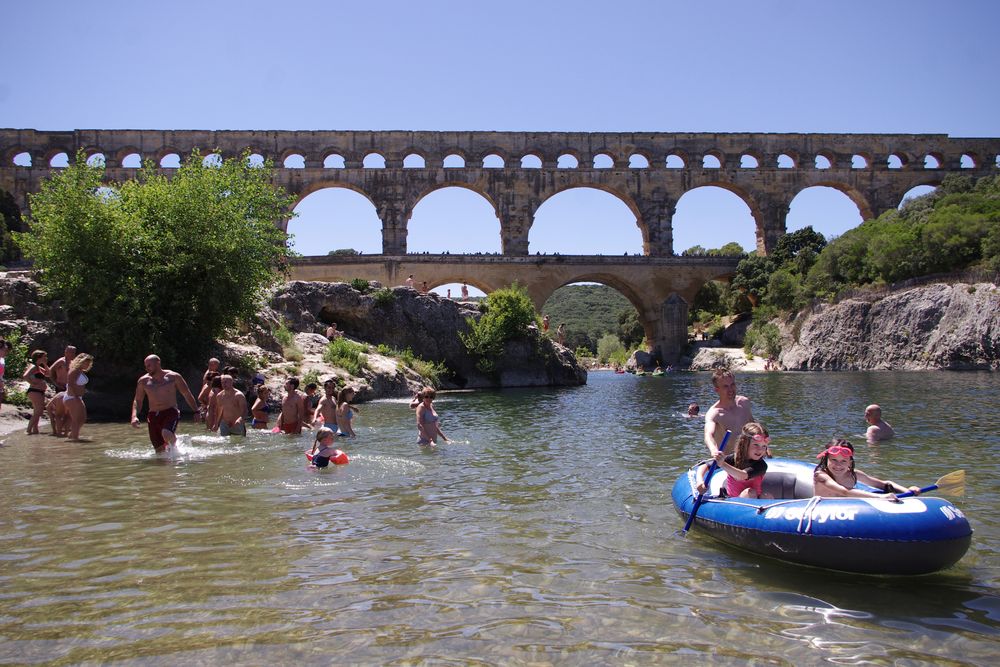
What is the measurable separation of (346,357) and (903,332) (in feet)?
85.9

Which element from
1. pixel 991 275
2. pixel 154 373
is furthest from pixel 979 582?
pixel 991 275

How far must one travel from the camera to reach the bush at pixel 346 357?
19.8 metres

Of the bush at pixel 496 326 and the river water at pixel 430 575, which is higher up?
the bush at pixel 496 326

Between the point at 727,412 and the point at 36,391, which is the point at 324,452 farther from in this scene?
the point at 36,391

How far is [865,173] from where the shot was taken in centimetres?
4581

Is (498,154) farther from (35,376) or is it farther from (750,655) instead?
(750,655)

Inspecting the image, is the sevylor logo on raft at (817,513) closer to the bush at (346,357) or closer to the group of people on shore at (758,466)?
the group of people on shore at (758,466)

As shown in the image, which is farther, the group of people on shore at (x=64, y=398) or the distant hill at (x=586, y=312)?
the distant hill at (x=586, y=312)

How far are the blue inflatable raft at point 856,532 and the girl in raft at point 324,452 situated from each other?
439 centimetres

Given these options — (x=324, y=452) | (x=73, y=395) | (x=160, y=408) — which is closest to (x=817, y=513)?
(x=324, y=452)

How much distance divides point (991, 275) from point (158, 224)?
104ft

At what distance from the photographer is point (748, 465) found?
5.43 metres

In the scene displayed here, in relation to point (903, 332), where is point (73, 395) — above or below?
below

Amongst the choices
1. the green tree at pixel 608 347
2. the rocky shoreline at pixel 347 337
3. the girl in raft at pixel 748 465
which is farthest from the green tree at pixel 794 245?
the girl in raft at pixel 748 465
